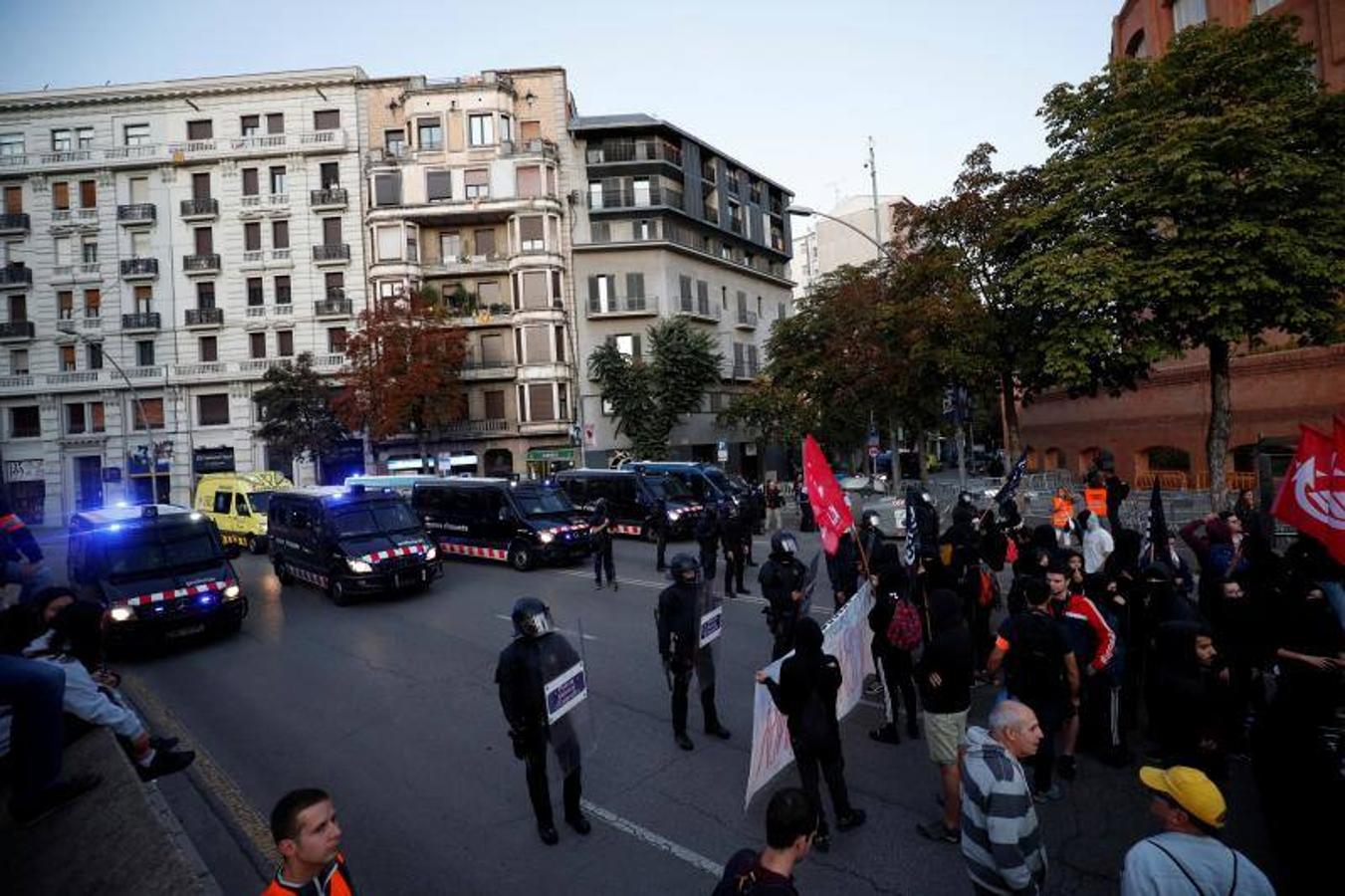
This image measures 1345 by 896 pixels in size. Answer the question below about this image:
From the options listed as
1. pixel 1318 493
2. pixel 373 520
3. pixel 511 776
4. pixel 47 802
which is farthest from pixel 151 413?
pixel 1318 493

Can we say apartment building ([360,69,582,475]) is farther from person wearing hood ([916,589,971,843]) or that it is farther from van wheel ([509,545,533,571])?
person wearing hood ([916,589,971,843])

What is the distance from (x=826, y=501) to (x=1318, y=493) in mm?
4318

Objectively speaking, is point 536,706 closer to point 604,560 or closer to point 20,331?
point 604,560

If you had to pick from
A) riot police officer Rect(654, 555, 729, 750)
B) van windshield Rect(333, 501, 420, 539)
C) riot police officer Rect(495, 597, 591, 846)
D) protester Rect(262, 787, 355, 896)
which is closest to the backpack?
riot police officer Rect(654, 555, 729, 750)

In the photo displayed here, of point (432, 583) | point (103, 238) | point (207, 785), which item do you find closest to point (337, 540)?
point (432, 583)

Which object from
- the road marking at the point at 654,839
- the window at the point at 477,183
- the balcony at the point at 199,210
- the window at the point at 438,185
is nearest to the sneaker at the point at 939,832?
the road marking at the point at 654,839

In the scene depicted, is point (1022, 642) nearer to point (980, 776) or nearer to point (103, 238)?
point (980, 776)

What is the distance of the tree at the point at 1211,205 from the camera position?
14.0 m

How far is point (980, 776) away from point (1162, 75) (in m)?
18.1

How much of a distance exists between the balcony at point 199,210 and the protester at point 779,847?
156ft

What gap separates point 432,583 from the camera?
15664 millimetres

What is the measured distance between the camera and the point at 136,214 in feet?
131

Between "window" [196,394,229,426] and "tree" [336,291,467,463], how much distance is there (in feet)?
30.1

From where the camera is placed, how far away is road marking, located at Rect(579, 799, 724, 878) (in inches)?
190
